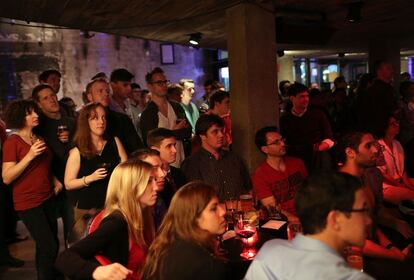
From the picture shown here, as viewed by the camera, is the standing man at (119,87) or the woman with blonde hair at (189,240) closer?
the woman with blonde hair at (189,240)

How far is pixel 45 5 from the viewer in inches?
182

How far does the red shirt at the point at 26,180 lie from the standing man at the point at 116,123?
0.64 metres

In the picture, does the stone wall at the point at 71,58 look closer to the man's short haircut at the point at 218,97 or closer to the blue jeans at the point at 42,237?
the man's short haircut at the point at 218,97

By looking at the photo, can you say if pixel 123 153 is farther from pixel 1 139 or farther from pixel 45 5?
pixel 45 5

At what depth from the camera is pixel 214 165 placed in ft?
12.4

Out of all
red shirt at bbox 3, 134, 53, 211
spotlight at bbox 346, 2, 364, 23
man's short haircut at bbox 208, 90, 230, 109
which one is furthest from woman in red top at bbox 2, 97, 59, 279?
spotlight at bbox 346, 2, 364, 23

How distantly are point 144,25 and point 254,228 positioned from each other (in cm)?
418

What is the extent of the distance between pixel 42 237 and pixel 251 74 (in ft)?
8.24

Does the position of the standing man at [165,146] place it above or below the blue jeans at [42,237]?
above

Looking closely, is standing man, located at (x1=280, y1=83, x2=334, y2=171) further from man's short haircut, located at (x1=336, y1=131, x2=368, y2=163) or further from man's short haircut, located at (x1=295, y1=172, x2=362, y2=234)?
man's short haircut, located at (x1=295, y1=172, x2=362, y2=234)

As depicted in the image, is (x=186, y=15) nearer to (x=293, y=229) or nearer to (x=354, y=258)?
(x=293, y=229)

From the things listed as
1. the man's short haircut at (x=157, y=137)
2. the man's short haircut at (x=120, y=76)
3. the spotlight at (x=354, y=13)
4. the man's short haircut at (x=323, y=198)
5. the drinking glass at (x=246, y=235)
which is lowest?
the drinking glass at (x=246, y=235)

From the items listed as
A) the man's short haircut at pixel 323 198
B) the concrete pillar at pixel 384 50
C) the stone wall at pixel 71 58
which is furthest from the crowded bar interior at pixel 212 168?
the stone wall at pixel 71 58

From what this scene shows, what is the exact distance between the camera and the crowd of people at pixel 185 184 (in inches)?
63.1
